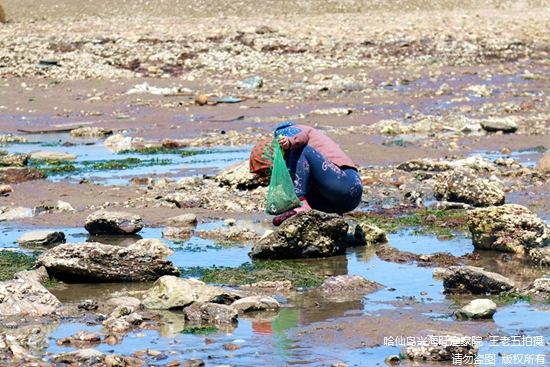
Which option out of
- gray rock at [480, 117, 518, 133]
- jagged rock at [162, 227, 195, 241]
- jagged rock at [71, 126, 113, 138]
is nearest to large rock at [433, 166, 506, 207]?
jagged rock at [162, 227, 195, 241]

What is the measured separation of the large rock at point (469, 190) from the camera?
8414mm

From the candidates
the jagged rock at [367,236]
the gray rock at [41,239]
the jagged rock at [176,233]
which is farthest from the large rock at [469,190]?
the gray rock at [41,239]

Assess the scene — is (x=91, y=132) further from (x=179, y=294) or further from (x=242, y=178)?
(x=179, y=294)

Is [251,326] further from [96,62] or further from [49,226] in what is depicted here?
[96,62]

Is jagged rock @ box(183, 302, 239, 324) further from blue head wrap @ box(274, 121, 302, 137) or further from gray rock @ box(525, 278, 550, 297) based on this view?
blue head wrap @ box(274, 121, 302, 137)

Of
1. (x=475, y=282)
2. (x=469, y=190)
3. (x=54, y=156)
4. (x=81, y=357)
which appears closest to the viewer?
(x=81, y=357)

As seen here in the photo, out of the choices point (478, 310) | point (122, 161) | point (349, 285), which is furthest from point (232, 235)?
point (122, 161)

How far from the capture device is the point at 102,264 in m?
6.02

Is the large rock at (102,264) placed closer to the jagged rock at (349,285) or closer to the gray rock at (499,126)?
the jagged rock at (349,285)

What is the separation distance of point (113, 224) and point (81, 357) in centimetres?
338

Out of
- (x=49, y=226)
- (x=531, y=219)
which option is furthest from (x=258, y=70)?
(x=531, y=219)

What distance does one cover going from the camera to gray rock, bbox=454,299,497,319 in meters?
5.02

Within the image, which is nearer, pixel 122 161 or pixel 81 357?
pixel 81 357

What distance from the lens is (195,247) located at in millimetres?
7176
